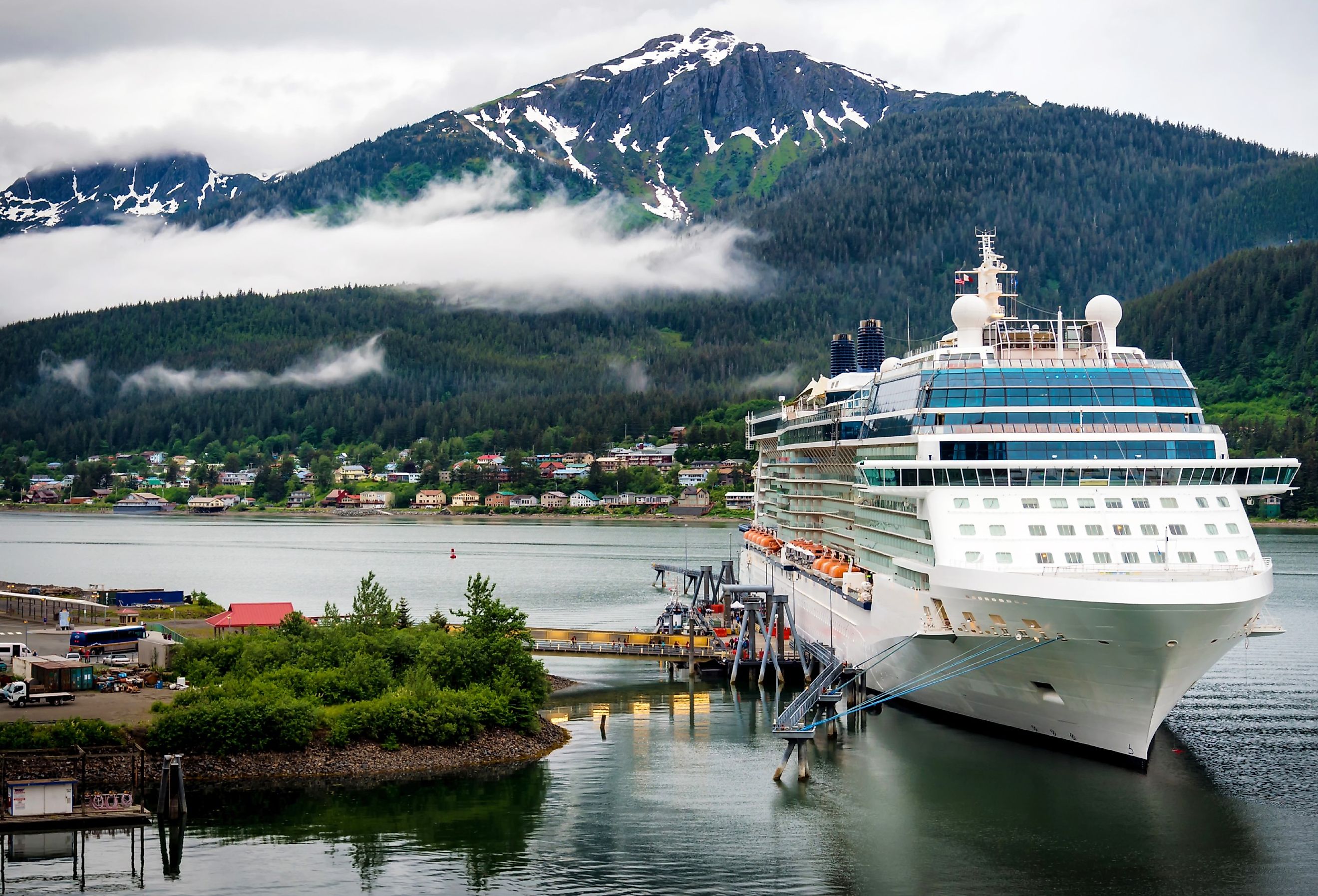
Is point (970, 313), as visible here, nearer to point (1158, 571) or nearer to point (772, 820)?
point (1158, 571)

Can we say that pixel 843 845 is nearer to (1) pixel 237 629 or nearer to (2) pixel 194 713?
(2) pixel 194 713

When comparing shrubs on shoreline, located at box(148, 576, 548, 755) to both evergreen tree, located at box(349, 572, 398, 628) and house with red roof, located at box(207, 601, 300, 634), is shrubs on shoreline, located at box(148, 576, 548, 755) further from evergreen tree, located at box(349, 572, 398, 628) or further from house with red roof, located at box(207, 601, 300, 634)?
house with red roof, located at box(207, 601, 300, 634)

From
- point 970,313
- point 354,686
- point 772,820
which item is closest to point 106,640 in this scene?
point 354,686

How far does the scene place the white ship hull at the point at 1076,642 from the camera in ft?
122

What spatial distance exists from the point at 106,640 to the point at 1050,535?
142ft

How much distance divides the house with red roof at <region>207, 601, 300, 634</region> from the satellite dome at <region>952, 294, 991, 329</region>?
3472 centimetres

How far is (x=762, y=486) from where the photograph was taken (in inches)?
3184

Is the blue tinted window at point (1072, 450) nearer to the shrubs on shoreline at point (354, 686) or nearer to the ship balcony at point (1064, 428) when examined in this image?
the ship balcony at point (1064, 428)

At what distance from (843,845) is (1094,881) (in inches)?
264

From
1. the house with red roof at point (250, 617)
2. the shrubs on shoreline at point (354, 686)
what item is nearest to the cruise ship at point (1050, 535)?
the shrubs on shoreline at point (354, 686)

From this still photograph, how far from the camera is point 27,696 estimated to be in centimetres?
4722

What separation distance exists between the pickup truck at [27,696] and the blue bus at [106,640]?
1038 centimetres

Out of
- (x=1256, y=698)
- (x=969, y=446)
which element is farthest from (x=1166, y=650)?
(x=1256, y=698)

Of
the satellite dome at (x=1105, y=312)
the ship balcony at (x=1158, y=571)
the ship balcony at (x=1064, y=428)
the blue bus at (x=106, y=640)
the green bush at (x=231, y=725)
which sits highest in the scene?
the satellite dome at (x=1105, y=312)
